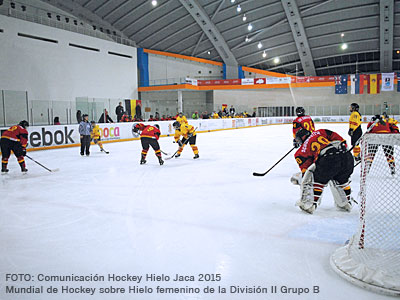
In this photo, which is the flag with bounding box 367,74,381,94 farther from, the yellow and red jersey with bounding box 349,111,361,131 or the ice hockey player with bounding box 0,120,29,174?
the ice hockey player with bounding box 0,120,29,174

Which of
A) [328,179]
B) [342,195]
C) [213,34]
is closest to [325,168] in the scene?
[328,179]

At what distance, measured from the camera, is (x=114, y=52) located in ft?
72.1

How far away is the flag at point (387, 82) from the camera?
2388 cm

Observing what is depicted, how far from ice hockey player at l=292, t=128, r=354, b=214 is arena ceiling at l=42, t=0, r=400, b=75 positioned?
22.1 metres

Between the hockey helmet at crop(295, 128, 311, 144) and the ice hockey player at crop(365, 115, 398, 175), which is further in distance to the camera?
the hockey helmet at crop(295, 128, 311, 144)

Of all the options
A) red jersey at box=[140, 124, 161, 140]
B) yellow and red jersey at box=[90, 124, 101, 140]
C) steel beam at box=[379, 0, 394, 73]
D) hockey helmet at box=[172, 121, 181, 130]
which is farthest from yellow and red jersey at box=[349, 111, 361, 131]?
steel beam at box=[379, 0, 394, 73]

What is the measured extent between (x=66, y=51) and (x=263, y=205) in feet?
58.2

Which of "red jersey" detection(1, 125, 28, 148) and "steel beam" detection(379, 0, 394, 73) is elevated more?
"steel beam" detection(379, 0, 394, 73)

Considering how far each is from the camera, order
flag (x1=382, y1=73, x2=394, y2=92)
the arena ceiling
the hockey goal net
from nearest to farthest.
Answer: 1. the hockey goal net
2. flag (x1=382, y1=73, x2=394, y2=92)
3. the arena ceiling

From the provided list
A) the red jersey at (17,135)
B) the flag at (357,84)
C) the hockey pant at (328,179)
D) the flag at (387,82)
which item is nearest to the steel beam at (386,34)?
the flag at (387,82)

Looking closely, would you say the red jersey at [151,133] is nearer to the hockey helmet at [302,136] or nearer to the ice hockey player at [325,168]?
the hockey helmet at [302,136]

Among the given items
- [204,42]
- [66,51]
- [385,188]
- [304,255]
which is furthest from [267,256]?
[204,42]

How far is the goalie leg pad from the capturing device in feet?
11.5

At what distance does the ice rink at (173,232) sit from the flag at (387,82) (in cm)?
2214
